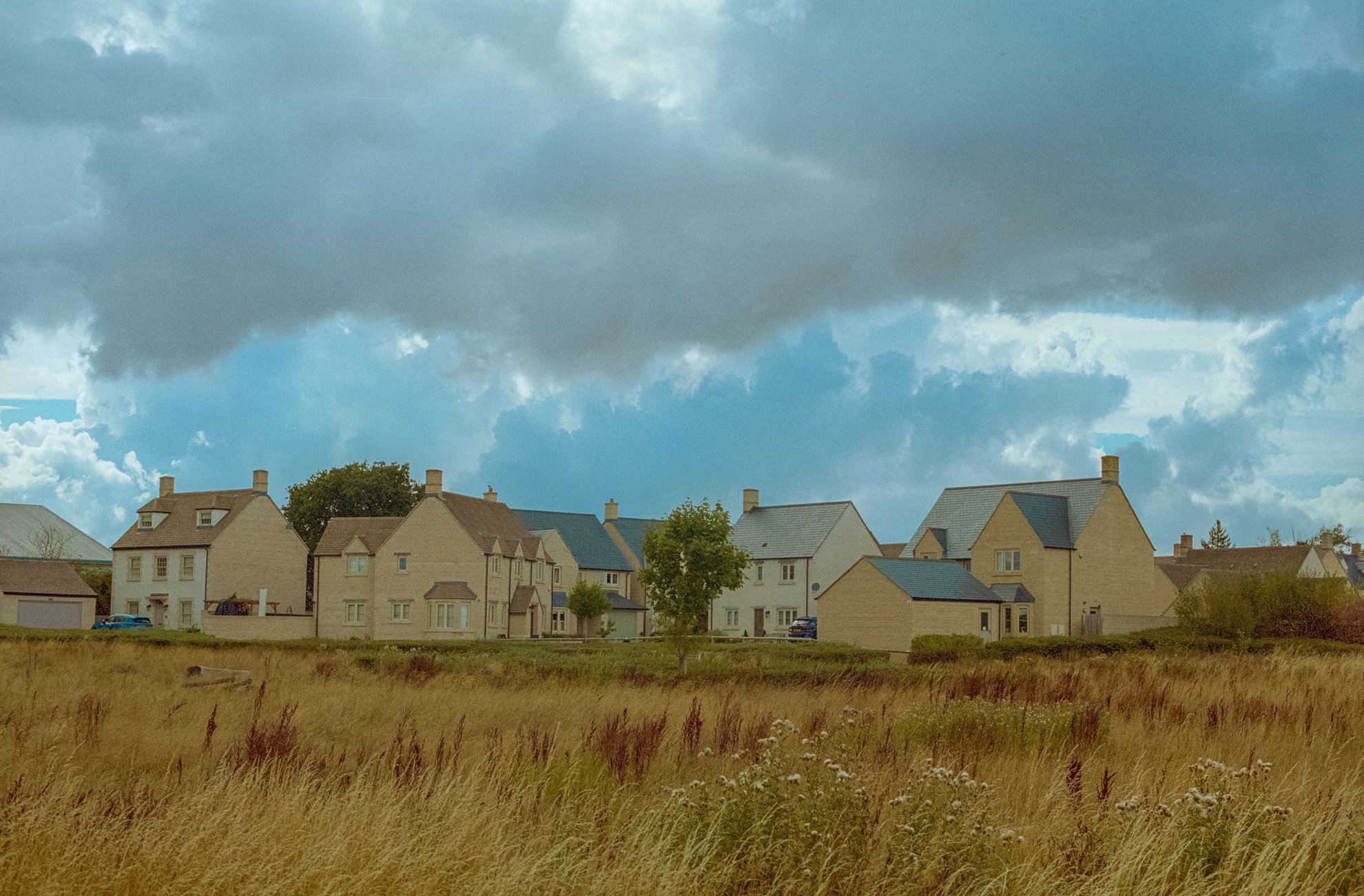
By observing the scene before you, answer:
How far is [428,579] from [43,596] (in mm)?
19745

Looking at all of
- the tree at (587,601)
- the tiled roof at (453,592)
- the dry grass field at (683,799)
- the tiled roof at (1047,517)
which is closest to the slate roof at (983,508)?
the tiled roof at (1047,517)

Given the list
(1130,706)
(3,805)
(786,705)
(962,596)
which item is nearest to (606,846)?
(3,805)

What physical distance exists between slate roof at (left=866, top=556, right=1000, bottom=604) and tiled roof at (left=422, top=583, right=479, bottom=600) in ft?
70.3

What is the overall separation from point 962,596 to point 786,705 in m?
39.7

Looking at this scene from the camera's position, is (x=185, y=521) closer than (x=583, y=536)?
Yes

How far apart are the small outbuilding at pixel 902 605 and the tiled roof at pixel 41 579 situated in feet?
131

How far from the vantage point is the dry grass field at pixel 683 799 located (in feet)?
26.1

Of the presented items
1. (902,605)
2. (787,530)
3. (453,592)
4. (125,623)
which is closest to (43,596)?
(125,623)

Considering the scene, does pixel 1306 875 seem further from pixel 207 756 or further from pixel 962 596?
pixel 962 596

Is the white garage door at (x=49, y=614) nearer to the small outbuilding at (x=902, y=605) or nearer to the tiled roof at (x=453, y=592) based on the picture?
the tiled roof at (x=453, y=592)

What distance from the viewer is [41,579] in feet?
214

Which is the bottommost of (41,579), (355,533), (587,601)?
(587,601)

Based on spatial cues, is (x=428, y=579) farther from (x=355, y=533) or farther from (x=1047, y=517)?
(x=1047, y=517)

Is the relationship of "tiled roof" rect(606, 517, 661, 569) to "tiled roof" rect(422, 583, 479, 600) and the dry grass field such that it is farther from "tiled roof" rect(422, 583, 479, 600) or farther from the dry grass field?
the dry grass field
